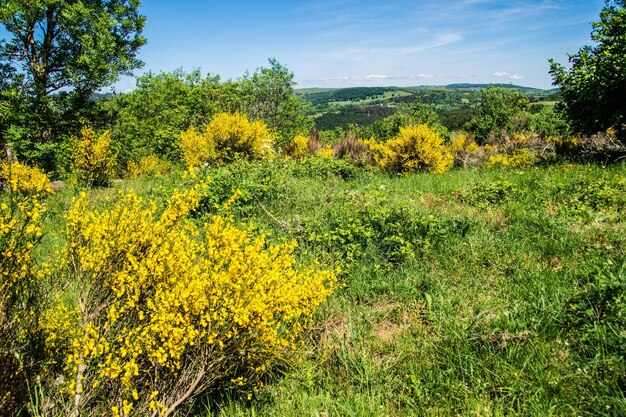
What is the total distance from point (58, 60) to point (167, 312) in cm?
1729

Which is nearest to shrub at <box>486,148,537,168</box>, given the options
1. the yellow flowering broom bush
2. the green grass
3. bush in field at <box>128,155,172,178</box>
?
the green grass

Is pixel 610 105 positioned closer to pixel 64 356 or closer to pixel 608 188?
pixel 608 188

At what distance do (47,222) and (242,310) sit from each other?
7.25 m

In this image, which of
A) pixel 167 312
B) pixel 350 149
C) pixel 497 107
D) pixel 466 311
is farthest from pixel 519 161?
pixel 497 107

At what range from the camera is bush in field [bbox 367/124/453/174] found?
1124cm

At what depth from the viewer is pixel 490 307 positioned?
325 centimetres

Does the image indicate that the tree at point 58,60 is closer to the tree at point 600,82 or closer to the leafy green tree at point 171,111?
the leafy green tree at point 171,111

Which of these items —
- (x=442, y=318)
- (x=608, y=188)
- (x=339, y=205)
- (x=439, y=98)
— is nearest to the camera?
(x=442, y=318)

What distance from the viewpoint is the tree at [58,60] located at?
13.2 m

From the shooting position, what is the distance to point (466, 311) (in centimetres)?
329

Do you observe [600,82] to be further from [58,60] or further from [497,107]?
[497,107]

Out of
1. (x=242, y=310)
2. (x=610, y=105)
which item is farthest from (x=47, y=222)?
(x=610, y=105)

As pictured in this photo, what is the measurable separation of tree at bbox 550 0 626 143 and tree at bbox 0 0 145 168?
17199 mm

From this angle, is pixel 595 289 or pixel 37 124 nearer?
pixel 595 289
